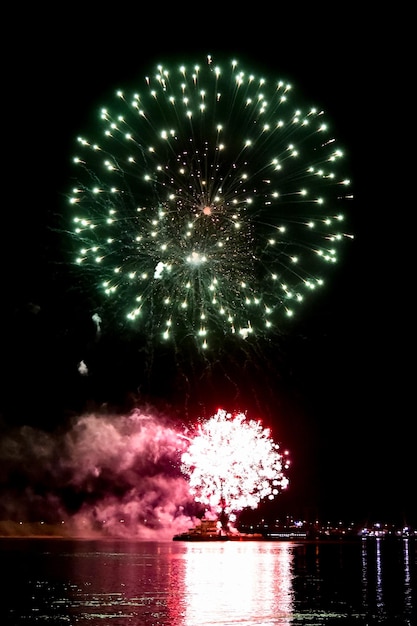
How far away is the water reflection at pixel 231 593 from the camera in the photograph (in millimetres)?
12002

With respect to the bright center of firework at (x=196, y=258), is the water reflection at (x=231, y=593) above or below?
below

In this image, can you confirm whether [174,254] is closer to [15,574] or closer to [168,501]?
[15,574]

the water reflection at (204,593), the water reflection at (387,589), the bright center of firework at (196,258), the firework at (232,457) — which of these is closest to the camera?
the water reflection at (204,593)

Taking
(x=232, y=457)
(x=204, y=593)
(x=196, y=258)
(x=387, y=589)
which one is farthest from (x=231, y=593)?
(x=232, y=457)

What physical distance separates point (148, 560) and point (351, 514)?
149 ft

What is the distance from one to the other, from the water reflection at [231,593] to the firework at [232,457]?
1782 centimetres

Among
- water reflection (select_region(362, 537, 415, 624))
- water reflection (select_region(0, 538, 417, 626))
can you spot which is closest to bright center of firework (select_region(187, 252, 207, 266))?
water reflection (select_region(0, 538, 417, 626))

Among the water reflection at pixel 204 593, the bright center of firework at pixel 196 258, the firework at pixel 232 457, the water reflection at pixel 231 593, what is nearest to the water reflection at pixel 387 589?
the water reflection at pixel 204 593

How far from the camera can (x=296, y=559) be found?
89.4 feet

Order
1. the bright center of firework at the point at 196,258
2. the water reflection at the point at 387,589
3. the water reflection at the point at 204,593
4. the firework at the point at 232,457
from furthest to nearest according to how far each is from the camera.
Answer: the firework at the point at 232,457
the bright center of firework at the point at 196,258
the water reflection at the point at 387,589
the water reflection at the point at 204,593

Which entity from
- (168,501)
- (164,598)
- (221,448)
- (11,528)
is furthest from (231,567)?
(11,528)

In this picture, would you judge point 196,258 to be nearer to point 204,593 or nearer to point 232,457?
point 204,593

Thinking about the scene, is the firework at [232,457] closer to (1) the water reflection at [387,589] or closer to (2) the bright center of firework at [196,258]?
(1) the water reflection at [387,589]

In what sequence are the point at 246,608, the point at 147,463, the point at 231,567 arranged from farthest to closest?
the point at 147,463
the point at 231,567
the point at 246,608
